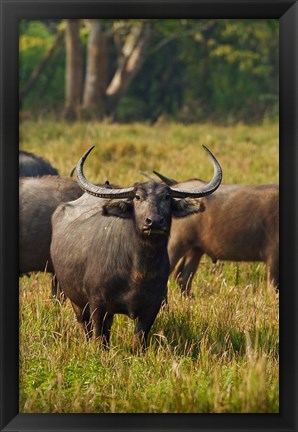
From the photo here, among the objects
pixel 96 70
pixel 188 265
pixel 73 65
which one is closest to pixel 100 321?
pixel 188 265

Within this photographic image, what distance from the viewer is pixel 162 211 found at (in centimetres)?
635

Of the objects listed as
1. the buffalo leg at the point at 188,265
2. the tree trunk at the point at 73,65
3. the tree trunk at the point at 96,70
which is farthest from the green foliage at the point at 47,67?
the buffalo leg at the point at 188,265

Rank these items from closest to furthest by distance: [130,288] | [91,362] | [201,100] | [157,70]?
[91,362], [130,288], [201,100], [157,70]

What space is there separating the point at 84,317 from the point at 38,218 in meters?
1.65

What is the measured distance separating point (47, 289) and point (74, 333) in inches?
56.3

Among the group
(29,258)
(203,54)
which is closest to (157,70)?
(203,54)

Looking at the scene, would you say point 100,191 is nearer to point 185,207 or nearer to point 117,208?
point 117,208

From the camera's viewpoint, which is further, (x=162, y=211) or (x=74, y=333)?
(x=74, y=333)

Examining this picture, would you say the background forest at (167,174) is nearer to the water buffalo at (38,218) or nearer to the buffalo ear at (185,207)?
the water buffalo at (38,218)

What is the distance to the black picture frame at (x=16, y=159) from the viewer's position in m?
5.46

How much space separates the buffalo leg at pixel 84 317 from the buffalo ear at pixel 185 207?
3.11 ft

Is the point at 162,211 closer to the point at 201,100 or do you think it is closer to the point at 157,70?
the point at 201,100

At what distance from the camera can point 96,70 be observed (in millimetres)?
25750

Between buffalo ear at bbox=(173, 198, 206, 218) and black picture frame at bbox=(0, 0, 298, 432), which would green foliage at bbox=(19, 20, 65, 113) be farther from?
black picture frame at bbox=(0, 0, 298, 432)
